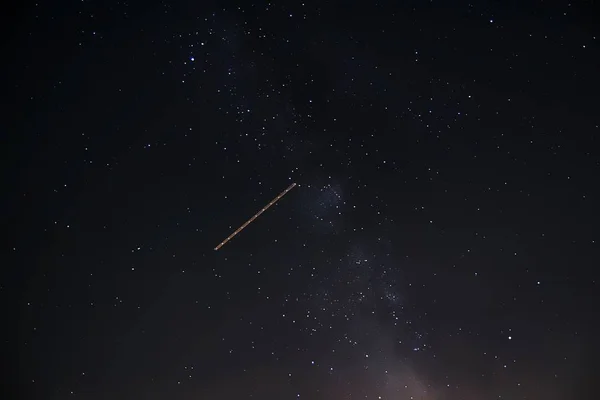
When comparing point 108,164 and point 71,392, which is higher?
point 108,164

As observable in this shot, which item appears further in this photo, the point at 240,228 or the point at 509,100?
the point at 240,228

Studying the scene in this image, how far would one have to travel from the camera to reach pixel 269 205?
6.89m

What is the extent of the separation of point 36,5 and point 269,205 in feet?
13.9

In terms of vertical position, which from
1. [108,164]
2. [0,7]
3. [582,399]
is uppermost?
[0,7]

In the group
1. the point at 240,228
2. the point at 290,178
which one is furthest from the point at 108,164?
the point at 290,178

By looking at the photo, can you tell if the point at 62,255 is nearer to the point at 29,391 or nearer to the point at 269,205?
the point at 29,391

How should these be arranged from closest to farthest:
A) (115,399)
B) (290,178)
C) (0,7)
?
1. (0,7)
2. (290,178)
3. (115,399)

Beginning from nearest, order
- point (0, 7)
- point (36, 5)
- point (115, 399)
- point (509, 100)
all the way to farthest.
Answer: point (0, 7) < point (36, 5) < point (509, 100) < point (115, 399)

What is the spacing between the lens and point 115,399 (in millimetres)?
7750

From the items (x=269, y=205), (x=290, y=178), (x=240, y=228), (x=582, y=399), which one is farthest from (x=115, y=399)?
(x=582, y=399)

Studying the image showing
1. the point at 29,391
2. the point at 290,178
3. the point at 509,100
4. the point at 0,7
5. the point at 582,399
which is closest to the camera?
the point at 0,7

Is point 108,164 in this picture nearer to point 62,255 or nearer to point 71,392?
point 62,255

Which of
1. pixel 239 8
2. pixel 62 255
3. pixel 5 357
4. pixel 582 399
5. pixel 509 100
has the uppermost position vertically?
pixel 239 8

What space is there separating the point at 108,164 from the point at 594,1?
23.8ft
